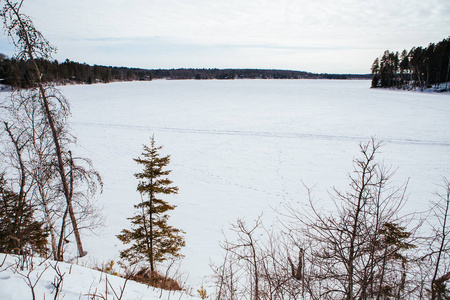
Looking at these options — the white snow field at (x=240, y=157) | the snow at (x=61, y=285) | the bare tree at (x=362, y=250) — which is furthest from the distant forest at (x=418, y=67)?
the snow at (x=61, y=285)

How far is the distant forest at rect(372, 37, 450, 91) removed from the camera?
66069mm

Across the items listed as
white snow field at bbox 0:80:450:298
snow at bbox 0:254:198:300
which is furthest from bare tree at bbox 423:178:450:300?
snow at bbox 0:254:198:300

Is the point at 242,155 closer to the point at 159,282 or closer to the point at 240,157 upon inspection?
the point at 240,157

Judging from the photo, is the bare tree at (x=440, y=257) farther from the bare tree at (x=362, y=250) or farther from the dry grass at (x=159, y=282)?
the dry grass at (x=159, y=282)

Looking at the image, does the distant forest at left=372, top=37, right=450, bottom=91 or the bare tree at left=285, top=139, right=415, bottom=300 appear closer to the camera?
the bare tree at left=285, top=139, right=415, bottom=300

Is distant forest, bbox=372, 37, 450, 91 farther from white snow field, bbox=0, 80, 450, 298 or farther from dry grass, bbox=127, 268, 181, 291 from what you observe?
dry grass, bbox=127, 268, 181, 291

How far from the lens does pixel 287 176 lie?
1889cm

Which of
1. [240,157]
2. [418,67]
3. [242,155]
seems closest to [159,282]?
[240,157]

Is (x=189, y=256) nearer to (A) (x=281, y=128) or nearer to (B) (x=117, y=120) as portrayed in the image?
(A) (x=281, y=128)

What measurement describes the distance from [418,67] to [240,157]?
7404cm

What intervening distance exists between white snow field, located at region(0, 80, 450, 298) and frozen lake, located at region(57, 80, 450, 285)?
2.9 inches

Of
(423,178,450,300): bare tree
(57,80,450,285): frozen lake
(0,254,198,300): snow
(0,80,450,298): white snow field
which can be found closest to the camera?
(0,254,198,300): snow

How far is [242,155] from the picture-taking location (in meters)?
23.7

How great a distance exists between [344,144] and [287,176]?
10.3 metres
